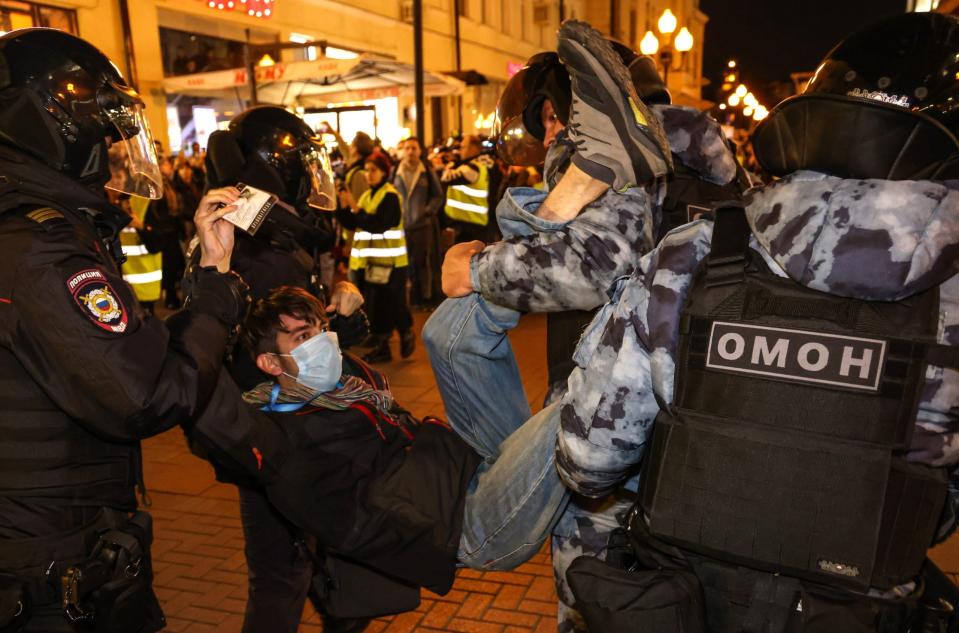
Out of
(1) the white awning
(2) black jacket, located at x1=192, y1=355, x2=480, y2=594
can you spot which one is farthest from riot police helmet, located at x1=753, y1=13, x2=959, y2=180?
(1) the white awning

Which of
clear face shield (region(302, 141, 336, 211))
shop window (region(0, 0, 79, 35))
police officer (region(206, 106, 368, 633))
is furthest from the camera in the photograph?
shop window (region(0, 0, 79, 35))

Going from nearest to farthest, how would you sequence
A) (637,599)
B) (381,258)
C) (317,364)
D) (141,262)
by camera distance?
(637,599) → (317,364) → (381,258) → (141,262)

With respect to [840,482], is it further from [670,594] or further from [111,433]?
[111,433]

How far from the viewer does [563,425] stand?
1716mm

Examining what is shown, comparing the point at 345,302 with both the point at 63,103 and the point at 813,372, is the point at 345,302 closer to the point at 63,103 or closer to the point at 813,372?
the point at 63,103

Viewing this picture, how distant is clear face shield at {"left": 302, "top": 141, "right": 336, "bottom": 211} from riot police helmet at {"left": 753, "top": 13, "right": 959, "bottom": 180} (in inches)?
97.2

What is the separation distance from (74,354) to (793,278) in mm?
1594

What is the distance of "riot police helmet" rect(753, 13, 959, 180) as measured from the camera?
1.35m

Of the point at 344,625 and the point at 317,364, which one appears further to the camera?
the point at 344,625

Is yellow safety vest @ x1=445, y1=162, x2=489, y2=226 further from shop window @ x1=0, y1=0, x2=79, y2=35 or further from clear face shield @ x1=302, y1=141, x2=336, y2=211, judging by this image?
shop window @ x1=0, y1=0, x2=79, y2=35

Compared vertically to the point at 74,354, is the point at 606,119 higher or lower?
higher

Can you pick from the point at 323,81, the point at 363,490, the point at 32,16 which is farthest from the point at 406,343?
the point at 32,16

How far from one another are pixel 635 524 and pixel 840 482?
460 mm

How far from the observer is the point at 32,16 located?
13.5 meters
